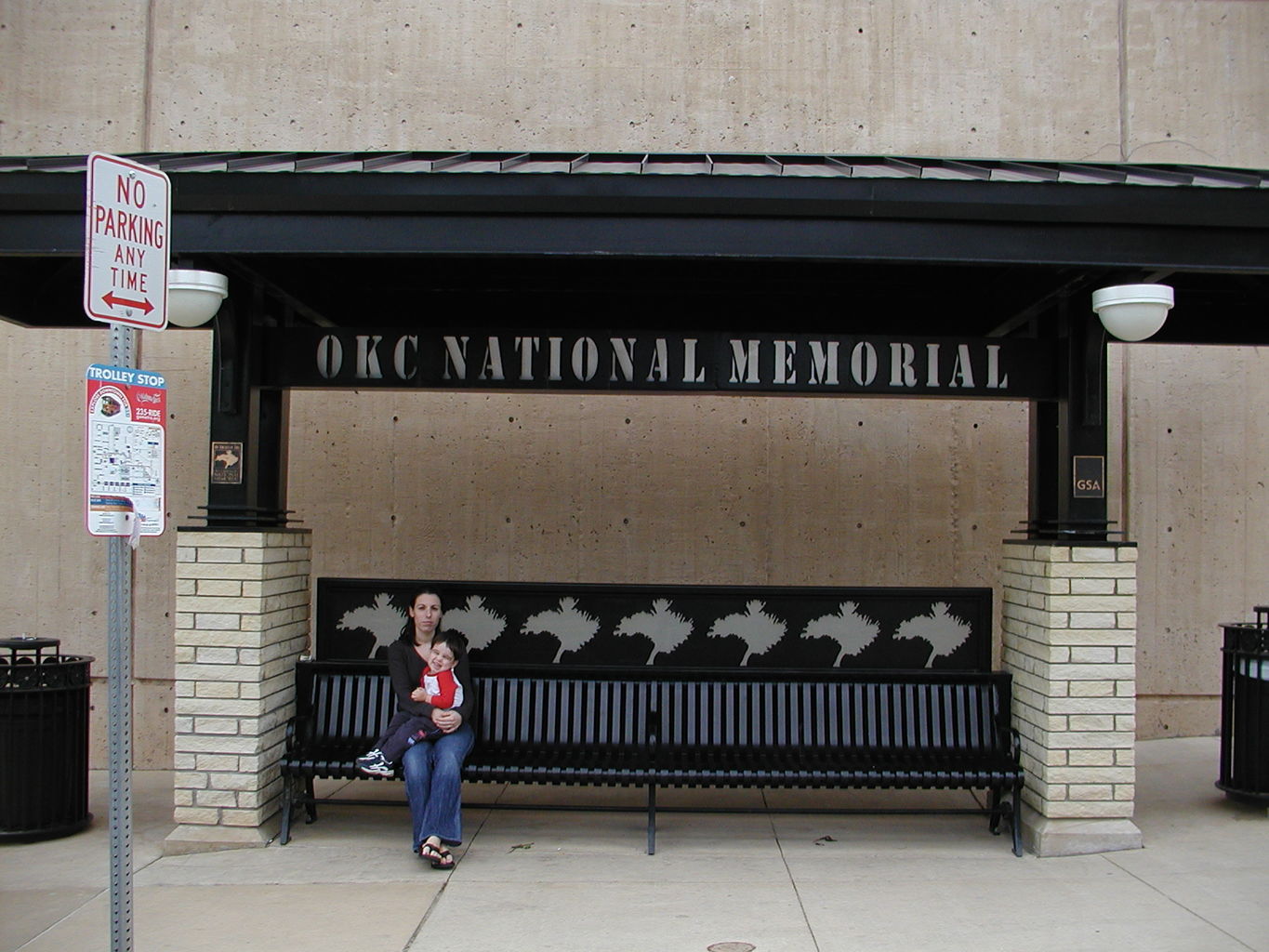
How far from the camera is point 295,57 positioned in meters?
9.16

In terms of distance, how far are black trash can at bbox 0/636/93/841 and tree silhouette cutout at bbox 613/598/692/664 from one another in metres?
3.15

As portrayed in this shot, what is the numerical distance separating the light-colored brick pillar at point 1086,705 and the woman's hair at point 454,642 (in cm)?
327

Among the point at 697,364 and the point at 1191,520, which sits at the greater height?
the point at 697,364

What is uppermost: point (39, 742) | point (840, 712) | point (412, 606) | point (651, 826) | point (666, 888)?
point (412, 606)

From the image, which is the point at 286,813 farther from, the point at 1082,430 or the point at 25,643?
the point at 1082,430

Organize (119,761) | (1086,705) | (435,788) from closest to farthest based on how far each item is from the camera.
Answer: (119,761) < (435,788) < (1086,705)

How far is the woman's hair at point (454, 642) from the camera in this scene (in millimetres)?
6270

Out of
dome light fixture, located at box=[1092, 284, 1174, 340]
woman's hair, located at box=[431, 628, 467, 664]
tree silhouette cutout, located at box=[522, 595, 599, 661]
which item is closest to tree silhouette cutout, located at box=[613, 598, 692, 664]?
tree silhouette cutout, located at box=[522, 595, 599, 661]

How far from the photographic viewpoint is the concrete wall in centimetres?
885

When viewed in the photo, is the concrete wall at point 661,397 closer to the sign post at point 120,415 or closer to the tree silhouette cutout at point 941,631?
the tree silhouette cutout at point 941,631

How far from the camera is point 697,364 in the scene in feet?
21.2

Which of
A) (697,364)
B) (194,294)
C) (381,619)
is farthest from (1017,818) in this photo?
(194,294)

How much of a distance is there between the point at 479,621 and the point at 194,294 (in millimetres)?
2522

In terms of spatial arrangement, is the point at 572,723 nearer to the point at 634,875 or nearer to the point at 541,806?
the point at 541,806
